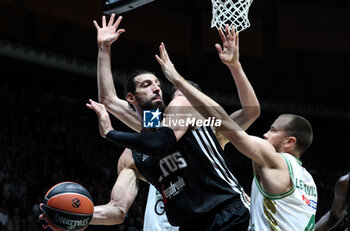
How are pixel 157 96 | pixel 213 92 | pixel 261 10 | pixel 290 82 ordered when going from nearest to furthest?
pixel 157 96 → pixel 261 10 → pixel 213 92 → pixel 290 82

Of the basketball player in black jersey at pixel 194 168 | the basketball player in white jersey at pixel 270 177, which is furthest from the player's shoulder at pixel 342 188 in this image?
the basketball player in black jersey at pixel 194 168

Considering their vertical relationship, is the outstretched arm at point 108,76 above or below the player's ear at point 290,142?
above

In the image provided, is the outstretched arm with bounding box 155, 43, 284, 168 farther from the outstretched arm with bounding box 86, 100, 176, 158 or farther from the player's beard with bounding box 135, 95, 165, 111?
the player's beard with bounding box 135, 95, 165, 111

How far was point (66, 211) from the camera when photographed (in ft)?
11.0

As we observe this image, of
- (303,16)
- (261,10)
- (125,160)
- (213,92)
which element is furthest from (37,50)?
(125,160)

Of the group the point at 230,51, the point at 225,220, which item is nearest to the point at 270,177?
the point at 225,220

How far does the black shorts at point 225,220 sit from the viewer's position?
3098 mm

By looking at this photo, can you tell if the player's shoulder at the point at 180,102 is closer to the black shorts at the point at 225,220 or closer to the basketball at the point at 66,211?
the black shorts at the point at 225,220

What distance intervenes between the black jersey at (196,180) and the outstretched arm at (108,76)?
102 centimetres

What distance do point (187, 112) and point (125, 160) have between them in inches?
46.0

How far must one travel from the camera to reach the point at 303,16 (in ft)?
35.1

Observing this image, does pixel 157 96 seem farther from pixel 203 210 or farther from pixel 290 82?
pixel 290 82

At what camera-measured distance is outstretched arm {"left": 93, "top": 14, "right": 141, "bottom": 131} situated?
13.3ft

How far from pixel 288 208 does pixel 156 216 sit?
1.47 metres
